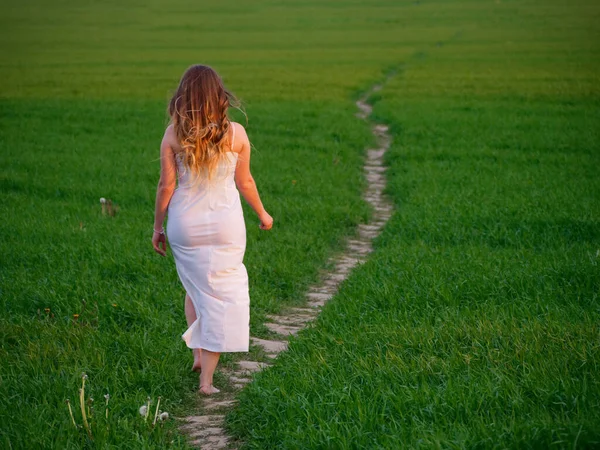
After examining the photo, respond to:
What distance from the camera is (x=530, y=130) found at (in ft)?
52.0

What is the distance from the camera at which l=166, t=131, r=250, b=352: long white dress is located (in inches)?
178

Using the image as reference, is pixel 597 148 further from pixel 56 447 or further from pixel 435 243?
pixel 56 447

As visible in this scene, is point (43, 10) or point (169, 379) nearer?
point (169, 379)

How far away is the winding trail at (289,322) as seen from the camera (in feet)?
13.5

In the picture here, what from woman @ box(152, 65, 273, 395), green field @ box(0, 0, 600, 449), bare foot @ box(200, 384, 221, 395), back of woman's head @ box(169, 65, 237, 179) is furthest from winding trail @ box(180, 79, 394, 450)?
back of woman's head @ box(169, 65, 237, 179)

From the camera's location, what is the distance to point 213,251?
4.52 m

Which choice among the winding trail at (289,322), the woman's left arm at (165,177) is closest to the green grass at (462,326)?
the winding trail at (289,322)

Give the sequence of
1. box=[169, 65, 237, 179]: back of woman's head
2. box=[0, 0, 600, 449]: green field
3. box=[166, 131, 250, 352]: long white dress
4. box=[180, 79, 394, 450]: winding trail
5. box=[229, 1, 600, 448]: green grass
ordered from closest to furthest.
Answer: box=[229, 1, 600, 448]: green grass → box=[0, 0, 600, 449]: green field → box=[180, 79, 394, 450]: winding trail → box=[169, 65, 237, 179]: back of woman's head → box=[166, 131, 250, 352]: long white dress

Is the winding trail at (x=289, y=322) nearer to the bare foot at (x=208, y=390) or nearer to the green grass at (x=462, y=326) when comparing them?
the bare foot at (x=208, y=390)

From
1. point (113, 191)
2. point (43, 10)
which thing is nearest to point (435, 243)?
point (113, 191)

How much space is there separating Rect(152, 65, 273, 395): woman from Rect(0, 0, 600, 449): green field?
380 millimetres

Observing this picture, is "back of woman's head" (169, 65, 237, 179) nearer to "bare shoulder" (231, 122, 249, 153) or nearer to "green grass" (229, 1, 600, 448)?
"bare shoulder" (231, 122, 249, 153)

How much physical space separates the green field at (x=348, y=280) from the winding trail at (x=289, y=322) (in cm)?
14

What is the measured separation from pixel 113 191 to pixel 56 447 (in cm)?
722
